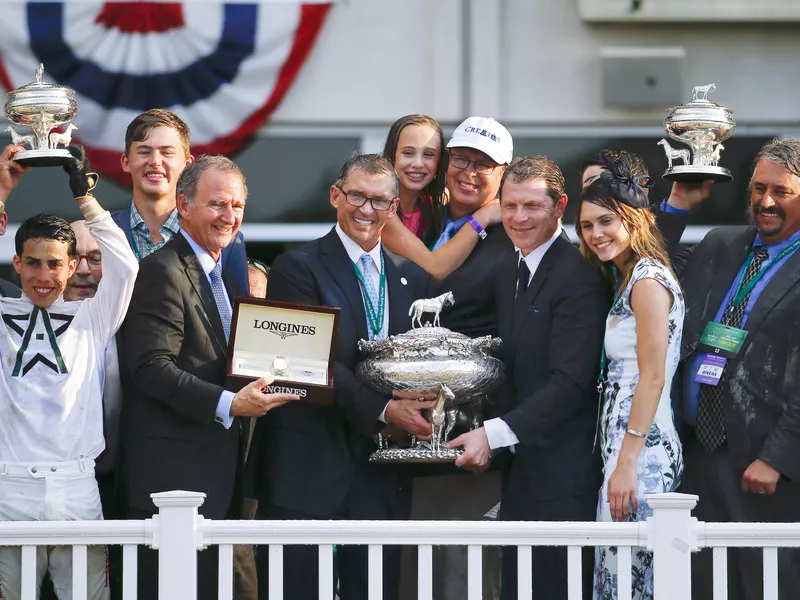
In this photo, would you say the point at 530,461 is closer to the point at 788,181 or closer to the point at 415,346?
the point at 415,346

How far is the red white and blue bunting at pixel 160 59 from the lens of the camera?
7168 mm

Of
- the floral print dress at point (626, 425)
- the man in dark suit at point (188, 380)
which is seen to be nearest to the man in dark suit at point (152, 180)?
the man in dark suit at point (188, 380)

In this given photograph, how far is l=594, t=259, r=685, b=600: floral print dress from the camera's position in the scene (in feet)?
13.7

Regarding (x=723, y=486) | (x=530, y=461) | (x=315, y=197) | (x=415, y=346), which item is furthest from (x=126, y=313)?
(x=315, y=197)

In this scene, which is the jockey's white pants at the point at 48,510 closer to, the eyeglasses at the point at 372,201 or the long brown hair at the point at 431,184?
the eyeglasses at the point at 372,201

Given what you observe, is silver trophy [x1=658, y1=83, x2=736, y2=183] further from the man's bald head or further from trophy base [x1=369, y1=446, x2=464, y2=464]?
the man's bald head

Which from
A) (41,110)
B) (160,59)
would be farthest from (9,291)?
(160,59)

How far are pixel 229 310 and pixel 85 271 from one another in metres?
0.64

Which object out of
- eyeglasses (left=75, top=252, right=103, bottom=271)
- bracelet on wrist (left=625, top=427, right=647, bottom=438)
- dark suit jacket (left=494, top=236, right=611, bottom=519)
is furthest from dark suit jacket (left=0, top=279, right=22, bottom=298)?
bracelet on wrist (left=625, top=427, right=647, bottom=438)

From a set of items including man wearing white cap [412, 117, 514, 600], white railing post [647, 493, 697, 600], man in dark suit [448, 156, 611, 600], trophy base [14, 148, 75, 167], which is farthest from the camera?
man wearing white cap [412, 117, 514, 600]

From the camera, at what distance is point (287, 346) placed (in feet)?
14.2

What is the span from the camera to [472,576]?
3.80 meters

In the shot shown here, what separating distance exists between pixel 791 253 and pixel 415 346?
1.29 meters

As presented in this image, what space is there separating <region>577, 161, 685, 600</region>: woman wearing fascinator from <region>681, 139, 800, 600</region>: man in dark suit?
23 centimetres
